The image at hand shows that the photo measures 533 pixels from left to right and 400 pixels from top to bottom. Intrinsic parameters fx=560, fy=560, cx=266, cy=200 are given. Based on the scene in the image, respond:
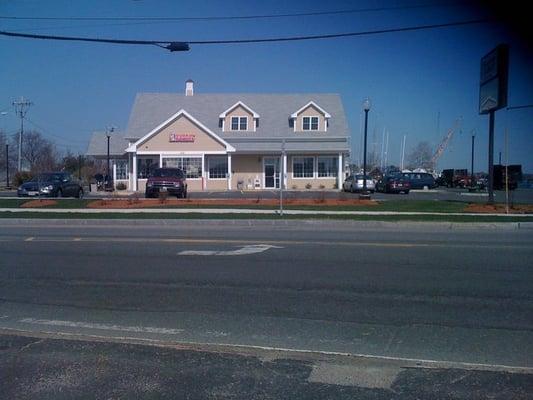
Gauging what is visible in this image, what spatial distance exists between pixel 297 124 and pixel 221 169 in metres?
7.60

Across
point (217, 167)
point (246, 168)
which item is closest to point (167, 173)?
point (217, 167)

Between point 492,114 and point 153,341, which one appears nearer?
point 153,341

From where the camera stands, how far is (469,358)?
5.42 m

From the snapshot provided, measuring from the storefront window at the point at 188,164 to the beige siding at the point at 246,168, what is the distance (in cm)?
322

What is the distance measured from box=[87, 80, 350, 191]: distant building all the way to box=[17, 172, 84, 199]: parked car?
9.73 m

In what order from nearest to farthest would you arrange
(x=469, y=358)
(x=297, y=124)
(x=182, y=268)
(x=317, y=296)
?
1. (x=469, y=358)
2. (x=317, y=296)
3. (x=182, y=268)
4. (x=297, y=124)

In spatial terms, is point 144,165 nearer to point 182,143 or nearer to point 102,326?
point 182,143

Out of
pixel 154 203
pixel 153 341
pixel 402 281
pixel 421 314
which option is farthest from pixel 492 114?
pixel 153 341

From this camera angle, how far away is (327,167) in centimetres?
4556

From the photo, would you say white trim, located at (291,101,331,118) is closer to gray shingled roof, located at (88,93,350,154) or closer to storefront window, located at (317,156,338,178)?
gray shingled roof, located at (88,93,350,154)

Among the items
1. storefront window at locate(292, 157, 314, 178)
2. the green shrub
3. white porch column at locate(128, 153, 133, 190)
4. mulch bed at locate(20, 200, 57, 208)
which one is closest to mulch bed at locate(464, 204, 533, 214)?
mulch bed at locate(20, 200, 57, 208)

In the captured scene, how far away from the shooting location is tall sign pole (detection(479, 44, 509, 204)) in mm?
22219

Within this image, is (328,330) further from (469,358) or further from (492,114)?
(492,114)

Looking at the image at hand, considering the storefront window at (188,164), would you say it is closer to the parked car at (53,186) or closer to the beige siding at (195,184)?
the beige siding at (195,184)
